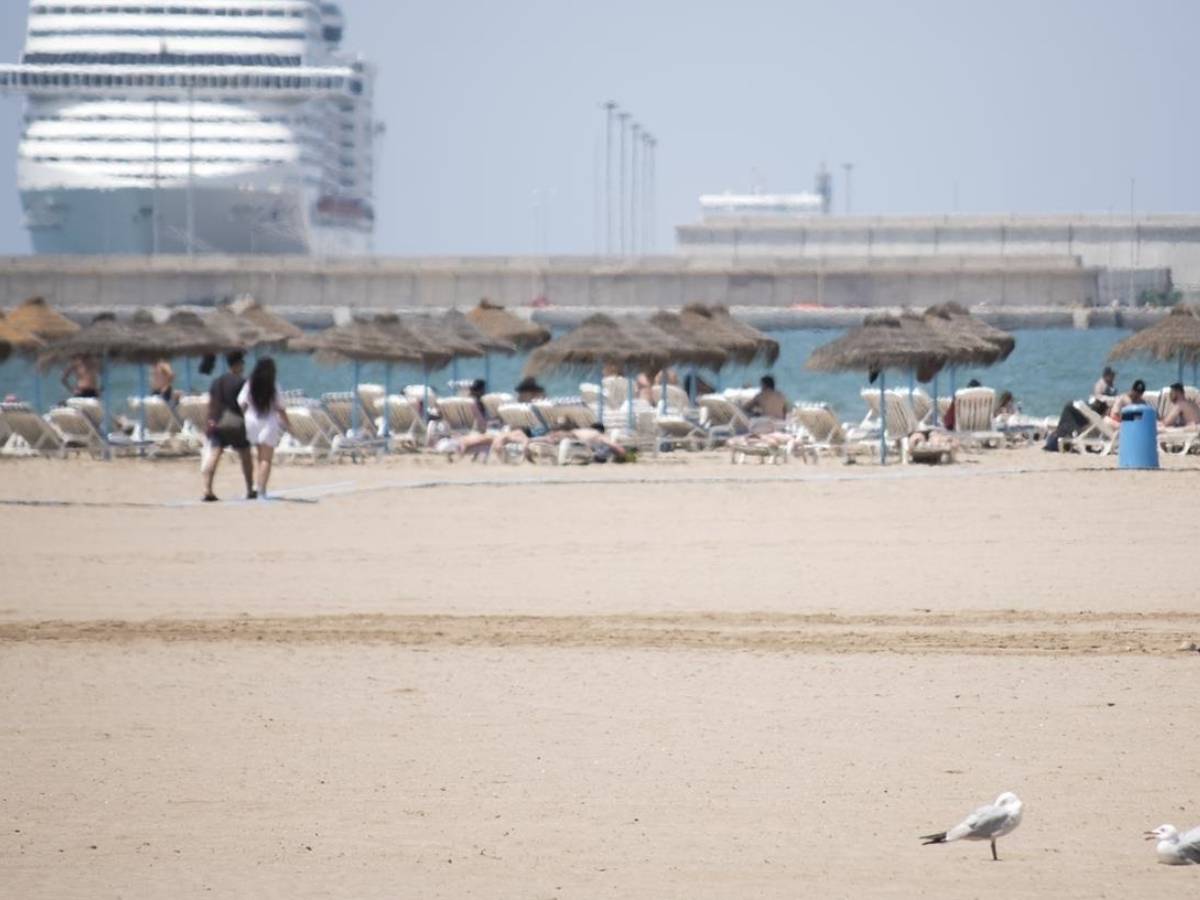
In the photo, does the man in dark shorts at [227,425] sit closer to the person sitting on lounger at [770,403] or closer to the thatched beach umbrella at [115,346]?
the thatched beach umbrella at [115,346]

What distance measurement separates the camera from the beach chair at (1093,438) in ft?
62.2

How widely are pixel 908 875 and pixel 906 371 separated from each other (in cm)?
1500

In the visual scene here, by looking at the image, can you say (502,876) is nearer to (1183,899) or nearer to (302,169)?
(1183,899)

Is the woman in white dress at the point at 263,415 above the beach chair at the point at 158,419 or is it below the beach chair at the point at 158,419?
above

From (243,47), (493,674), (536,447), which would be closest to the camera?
(493,674)

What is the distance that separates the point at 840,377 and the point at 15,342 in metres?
33.2

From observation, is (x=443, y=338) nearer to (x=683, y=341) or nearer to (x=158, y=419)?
(x=683, y=341)

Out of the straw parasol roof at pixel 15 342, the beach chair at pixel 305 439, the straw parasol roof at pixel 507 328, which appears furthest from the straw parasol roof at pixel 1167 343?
the straw parasol roof at pixel 15 342

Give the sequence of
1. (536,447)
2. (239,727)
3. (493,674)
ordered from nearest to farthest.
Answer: (239,727)
(493,674)
(536,447)

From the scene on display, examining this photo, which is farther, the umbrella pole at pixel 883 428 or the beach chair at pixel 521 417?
the beach chair at pixel 521 417

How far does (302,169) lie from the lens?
3514 inches

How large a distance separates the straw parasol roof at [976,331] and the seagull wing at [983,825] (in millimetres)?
16160

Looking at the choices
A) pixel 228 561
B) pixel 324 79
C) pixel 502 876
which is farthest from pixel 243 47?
pixel 502 876

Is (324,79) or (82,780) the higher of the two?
(324,79)
